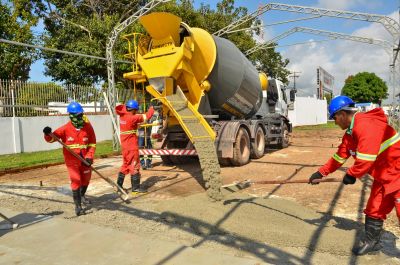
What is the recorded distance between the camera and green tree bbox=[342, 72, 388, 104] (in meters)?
64.8

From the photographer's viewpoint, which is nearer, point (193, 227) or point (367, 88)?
point (193, 227)

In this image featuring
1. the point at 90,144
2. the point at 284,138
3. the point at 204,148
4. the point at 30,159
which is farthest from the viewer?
the point at 284,138

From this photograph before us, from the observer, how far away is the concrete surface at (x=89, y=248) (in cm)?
354

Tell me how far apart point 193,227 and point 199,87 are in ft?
14.6

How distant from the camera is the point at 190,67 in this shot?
824 cm

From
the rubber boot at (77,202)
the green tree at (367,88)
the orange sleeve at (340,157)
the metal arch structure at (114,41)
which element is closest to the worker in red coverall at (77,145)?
the rubber boot at (77,202)

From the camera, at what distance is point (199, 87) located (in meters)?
8.48

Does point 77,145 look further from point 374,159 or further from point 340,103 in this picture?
point 374,159

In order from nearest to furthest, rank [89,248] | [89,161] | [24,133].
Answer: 1. [89,248]
2. [89,161]
3. [24,133]

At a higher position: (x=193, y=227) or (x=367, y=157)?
(x=367, y=157)

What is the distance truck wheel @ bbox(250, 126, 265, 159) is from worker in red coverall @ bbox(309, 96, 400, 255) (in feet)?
21.5

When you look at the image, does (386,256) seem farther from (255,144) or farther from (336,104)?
(255,144)

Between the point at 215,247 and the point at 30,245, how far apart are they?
211 cm

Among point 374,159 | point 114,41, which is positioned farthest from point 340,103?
point 114,41
